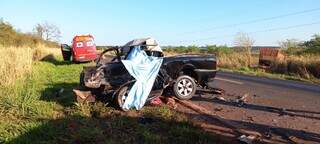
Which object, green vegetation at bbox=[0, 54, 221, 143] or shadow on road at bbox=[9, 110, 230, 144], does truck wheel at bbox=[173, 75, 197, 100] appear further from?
shadow on road at bbox=[9, 110, 230, 144]

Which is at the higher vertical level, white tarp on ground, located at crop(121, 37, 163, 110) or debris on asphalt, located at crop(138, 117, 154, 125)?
white tarp on ground, located at crop(121, 37, 163, 110)

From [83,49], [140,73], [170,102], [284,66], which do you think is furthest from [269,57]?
[140,73]

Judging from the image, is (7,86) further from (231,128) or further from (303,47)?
(303,47)

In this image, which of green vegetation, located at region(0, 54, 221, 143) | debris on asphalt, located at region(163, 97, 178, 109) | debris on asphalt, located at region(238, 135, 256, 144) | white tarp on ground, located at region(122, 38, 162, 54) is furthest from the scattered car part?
debris on asphalt, located at region(238, 135, 256, 144)

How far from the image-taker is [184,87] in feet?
39.0

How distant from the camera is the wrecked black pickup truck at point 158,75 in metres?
10.6

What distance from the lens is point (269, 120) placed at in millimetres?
9234

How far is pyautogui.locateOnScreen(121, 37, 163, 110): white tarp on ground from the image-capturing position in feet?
34.1

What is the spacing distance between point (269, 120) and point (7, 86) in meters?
8.06

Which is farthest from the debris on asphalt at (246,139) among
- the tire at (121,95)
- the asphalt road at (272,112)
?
the tire at (121,95)

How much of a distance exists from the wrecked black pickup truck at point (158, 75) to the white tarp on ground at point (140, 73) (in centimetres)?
16

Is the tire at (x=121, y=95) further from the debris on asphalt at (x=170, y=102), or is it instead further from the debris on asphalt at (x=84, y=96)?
the debris on asphalt at (x=170, y=102)

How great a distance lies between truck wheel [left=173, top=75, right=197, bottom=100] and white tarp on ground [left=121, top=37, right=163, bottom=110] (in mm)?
809

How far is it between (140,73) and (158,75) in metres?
0.70
